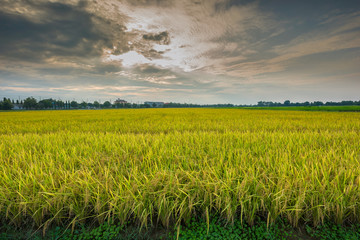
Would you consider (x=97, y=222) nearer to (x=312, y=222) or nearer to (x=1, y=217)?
(x=1, y=217)

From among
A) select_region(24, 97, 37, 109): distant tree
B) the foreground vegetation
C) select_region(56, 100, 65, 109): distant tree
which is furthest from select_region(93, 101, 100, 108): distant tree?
the foreground vegetation

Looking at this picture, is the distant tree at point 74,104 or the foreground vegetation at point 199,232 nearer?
the foreground vegetation at point 199,232

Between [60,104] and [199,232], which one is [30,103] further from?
[199,232]

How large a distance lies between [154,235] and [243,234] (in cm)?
92

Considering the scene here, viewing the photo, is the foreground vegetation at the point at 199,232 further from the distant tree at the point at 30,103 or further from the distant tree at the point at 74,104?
the distant tree at the point at 74,104

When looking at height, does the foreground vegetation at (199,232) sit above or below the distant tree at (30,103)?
below

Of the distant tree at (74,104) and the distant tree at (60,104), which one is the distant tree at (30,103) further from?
the distant tree at (74,104)

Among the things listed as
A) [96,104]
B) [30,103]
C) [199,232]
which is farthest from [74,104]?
[199,232]

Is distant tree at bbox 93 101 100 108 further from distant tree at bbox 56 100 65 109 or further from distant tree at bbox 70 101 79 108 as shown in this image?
distant tree at bbox 56 100 65 109

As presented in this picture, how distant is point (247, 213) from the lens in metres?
1.63

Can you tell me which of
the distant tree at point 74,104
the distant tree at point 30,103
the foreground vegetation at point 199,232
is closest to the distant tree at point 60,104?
the distant tree at point 74,104

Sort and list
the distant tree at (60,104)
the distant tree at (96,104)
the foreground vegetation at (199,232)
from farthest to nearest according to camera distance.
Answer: the distant tree at (96,104) → the distant tree at (60,104) → the foreground vegetation at (199,232)

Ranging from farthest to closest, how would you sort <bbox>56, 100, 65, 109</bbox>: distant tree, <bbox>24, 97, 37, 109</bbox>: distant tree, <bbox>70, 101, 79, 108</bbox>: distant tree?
<bbox>70, 101, 79, 108</bbox>: distant tree, <bbox>56, 100, 65, 109</bbox>: distant tree, <bbox>24, 97, 37, 109</bbox>: distant tree

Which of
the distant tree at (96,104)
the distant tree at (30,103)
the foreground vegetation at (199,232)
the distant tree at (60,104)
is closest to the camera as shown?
the foreground vegetation at (199,232)
